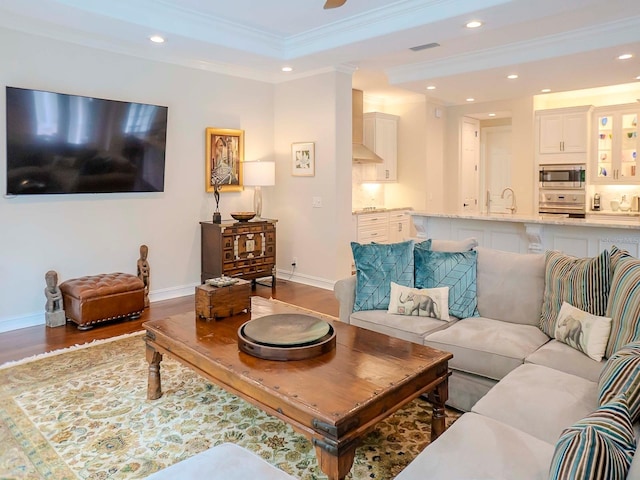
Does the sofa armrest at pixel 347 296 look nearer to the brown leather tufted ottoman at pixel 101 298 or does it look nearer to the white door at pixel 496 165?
→ the brown leather tufted ottoman at pixel 101 298

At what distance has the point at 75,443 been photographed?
2438 mm

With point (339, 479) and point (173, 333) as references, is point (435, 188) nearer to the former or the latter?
point (173, 333)

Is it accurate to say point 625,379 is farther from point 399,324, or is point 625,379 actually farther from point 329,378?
point 399,324

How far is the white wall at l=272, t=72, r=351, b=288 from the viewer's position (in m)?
5.75

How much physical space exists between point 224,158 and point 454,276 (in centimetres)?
358

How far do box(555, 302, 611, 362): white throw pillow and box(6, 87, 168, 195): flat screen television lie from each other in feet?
13.8

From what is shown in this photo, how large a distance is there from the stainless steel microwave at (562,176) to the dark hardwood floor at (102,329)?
13.6 feet

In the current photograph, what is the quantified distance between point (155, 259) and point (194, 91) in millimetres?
2010

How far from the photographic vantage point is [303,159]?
6062 mm

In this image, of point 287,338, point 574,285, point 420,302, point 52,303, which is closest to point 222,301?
point 287,338

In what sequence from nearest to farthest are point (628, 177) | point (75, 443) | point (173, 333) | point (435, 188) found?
1. point (75, 443)
2. point (173, 333)
3. point (628, 177)
4. point (435, 188)

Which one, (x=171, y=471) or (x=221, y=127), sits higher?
(x=221, y=127)

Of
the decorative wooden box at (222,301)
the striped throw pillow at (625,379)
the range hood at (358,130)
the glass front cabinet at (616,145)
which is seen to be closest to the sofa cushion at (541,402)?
the striped throw pillow at (625,379)

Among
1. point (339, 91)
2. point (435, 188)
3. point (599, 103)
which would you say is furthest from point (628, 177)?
point (339, 91)
